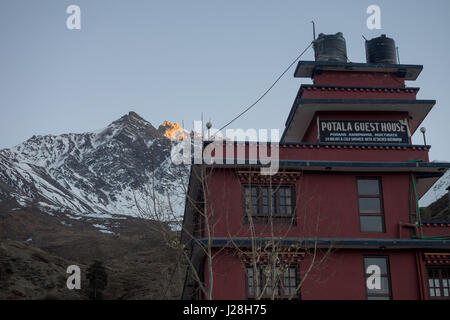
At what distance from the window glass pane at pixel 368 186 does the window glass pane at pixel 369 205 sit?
27cm

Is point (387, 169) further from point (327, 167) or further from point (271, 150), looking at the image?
point (271, 150)

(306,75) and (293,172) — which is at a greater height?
(306,75)

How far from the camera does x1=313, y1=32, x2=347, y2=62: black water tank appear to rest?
26.2m

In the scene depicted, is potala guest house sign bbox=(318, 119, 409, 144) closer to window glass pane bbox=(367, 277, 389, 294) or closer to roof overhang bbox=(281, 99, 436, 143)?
roof overhang bbox=(281, 99, 436, 143)

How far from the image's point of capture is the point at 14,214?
440 ft

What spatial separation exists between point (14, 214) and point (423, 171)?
125 meters

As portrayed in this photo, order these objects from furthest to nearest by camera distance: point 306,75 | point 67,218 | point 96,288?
1. point 67,218
2. point 96,288
3. point 306,75

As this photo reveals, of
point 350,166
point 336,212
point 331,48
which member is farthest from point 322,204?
point 331,48

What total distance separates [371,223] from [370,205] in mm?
689

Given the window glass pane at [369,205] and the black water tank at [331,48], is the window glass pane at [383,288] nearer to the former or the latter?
the window glass pane at [369,205]

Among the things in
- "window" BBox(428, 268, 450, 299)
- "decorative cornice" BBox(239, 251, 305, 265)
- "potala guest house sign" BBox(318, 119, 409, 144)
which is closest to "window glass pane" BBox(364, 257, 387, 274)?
"window" BBox(428, 268, 450, 299)

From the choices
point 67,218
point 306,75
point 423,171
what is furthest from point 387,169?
point 67,218

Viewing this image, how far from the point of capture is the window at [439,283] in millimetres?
21000

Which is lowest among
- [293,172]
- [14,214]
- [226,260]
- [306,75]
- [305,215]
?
[226,260]
